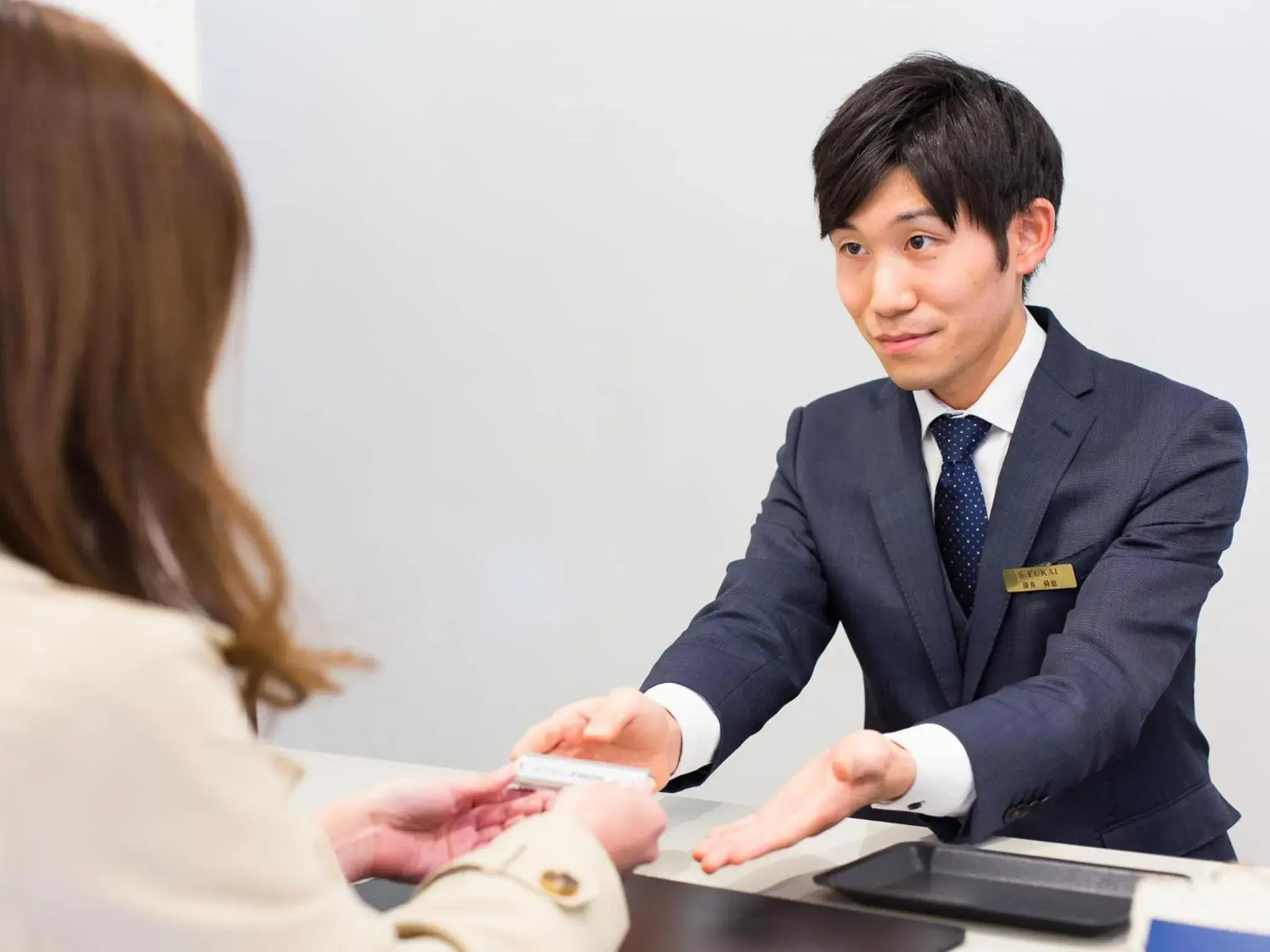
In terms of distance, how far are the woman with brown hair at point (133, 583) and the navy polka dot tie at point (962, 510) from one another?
0.99 m

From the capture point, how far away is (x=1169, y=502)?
1599mm

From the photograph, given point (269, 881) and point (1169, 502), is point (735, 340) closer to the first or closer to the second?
point (1169, 502)

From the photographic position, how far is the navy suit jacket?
1500mm

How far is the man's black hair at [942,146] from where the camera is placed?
1651mm

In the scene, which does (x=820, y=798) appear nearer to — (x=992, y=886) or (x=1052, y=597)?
(x=992, y=886)

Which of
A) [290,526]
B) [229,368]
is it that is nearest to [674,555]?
[290,526]

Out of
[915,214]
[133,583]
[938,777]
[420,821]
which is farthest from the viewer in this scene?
[915,214]

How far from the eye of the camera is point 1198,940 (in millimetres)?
896

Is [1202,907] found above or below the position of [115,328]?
below

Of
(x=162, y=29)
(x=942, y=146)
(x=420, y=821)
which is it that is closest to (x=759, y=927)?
(x=420, y=821)

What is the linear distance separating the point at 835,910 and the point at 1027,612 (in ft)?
2.16

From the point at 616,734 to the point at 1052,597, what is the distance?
0.58 m

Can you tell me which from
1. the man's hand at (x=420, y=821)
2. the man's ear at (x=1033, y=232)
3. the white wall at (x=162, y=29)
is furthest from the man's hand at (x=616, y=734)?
the white wall at (x=162, y=29)

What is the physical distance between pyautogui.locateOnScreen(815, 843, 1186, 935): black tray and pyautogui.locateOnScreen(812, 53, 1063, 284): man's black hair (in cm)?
79
